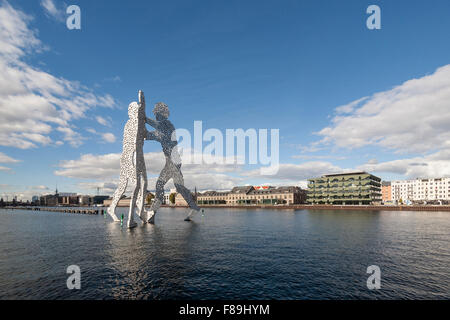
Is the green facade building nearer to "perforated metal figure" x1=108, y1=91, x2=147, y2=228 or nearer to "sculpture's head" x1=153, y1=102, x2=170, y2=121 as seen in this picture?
"sculpture's head" x1=153, y1=102, x2=170, y2=121

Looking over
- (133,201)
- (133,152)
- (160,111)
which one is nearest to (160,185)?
(133,201)

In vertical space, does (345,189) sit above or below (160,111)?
below

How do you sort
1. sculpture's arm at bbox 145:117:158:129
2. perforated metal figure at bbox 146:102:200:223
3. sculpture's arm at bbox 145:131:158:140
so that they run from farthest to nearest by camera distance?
perforated metal figure at bbox 146:102:200:223 < sculpture's arm at bbox 145:131:158:140 < sculpture's arm at bbox 145:117:158:129

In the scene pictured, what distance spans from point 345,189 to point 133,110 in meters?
152

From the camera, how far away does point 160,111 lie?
5800 cm

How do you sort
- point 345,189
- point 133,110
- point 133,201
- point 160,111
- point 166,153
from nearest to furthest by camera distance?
point 133,201 < point 133,110 < point 160,111 < point 166,153 < point 345,189

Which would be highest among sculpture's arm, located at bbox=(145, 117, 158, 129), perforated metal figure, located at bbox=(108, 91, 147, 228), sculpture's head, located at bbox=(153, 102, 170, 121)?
sculpture's head, located at bbox=(153, 102, 170, 121)

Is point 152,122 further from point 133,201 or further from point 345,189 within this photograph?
point 345,189

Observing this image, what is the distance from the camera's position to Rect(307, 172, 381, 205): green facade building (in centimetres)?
15450

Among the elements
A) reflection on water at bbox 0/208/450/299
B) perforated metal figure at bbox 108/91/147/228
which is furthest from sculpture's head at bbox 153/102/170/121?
reflection on water at bbox 0/208/450/299

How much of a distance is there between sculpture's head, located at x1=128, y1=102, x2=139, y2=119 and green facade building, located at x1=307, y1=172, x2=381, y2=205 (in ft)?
492

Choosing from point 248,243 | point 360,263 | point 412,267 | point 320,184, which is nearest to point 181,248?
point 248,243
